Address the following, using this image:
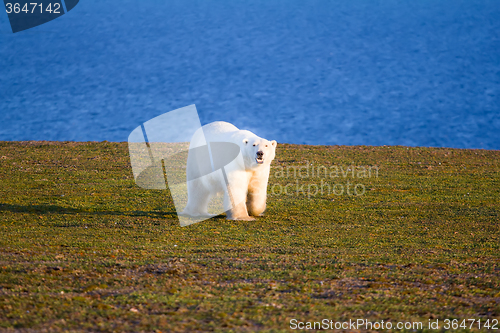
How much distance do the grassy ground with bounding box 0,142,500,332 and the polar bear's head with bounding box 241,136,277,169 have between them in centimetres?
91

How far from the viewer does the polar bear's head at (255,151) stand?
6934 millimetres

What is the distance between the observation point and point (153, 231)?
6566 millimetres

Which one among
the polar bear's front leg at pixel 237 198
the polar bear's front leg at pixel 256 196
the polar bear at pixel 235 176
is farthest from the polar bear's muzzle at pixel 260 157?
the polar bear's front leg at pixel 256 196

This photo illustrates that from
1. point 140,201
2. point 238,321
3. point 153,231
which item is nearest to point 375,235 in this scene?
point 153,231

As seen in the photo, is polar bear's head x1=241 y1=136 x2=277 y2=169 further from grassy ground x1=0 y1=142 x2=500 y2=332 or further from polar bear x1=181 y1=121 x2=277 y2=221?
grassy ground x1=0 y1=142 x2=500 y2=332

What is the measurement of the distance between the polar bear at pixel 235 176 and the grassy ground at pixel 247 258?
1.09ft

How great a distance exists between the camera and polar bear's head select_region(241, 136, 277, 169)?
693cm

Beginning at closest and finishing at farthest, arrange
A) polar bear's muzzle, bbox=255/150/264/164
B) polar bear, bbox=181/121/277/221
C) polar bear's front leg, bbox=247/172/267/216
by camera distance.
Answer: polar bear's muzzle, bbox=255/150/264/164, polar bear, bbox=181/121/277/221, polar bear's front leg, bbox=247/172/267/216

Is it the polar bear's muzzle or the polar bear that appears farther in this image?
the polar bear

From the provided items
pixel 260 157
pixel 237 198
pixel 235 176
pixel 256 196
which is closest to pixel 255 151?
pixel 260 157

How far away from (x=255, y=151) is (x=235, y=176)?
0.50m

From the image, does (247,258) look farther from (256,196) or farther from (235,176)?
(256,196)

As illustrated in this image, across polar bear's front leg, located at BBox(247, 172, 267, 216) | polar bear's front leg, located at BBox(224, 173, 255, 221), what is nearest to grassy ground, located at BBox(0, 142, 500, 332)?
polar bear's front leg, located at BBox(224, 173, 255, 221)

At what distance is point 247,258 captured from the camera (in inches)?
200
